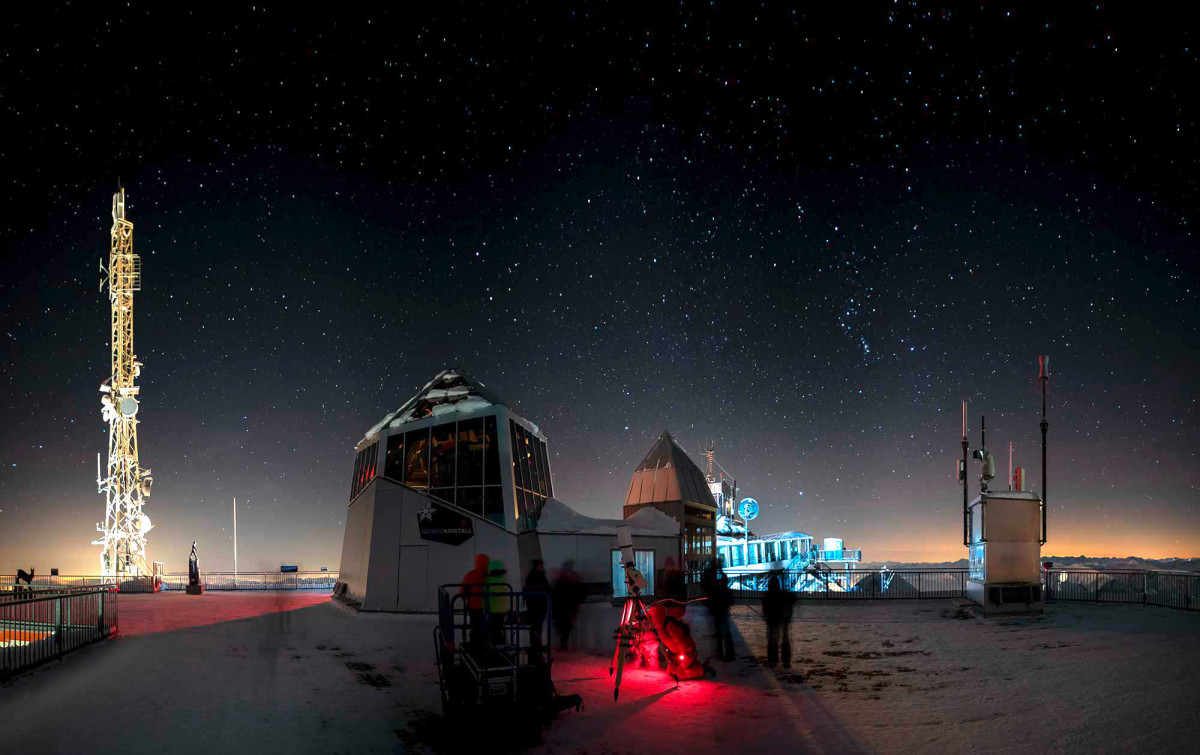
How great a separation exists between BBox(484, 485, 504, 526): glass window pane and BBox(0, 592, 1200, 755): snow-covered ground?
25.7 feet

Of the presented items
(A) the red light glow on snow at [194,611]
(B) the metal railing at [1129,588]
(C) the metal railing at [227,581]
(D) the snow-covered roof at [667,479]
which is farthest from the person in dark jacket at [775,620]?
→ (C) the metal railing at [227,581]

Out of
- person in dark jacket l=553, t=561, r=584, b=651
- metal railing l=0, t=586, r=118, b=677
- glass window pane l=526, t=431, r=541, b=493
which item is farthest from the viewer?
glass window pane l=526, t=431, r=541, b=493

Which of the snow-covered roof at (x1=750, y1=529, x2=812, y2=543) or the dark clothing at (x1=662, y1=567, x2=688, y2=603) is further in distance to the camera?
the snow-covered roof at (x1=750, y1=529, x2=812, y2=543)

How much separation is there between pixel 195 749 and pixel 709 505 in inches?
1297

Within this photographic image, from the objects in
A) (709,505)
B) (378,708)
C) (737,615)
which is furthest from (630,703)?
(709,505)

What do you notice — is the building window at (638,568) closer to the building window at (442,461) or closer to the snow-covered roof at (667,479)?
the building window at (442,461)

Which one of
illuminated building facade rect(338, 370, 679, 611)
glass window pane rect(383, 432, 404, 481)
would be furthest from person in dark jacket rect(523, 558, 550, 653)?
glass window pane rect(383, 432, 404, 481)

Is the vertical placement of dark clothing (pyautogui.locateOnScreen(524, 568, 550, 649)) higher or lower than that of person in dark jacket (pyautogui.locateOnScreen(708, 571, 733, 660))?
higher

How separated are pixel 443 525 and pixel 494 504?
1877mm

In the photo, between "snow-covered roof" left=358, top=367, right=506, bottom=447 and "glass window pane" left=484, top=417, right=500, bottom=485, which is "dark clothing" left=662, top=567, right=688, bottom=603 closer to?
"glass window pane" left=484, top=417, right=500, bottom=485

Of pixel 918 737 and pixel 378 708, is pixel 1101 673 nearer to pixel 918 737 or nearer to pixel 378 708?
pixel 918 737

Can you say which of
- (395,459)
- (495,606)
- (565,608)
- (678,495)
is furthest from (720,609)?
(678,495)

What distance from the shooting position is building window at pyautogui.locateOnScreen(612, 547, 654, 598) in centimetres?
2588

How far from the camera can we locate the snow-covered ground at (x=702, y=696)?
30.2 feet
